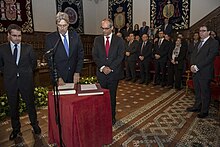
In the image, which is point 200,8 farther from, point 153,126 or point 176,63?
point 153,126

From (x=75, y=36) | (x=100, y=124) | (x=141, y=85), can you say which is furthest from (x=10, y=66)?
(x=141, y=85)

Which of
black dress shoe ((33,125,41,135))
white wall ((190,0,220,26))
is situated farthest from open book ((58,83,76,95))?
white wall ((190,0,220,26))

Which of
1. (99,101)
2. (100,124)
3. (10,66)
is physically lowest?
(100,124)

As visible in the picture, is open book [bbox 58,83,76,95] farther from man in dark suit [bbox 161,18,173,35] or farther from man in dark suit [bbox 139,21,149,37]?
man in dark suit [bbox 139,21,149,37]

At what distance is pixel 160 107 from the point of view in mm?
3918

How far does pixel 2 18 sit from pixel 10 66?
568cm

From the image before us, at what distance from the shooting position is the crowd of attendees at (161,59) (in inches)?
222

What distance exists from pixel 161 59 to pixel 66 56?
14.1 ft

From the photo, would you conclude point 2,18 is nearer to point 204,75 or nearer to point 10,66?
point 10,66

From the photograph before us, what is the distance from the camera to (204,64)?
3.14 meters

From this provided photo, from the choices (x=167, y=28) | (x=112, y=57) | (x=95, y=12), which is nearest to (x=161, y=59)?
(x=167, y=28)

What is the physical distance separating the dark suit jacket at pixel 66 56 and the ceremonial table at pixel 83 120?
17.0 inches

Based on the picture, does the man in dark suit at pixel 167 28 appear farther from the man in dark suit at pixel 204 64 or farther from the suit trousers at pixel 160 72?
the man in dark suit at pixel 204 64

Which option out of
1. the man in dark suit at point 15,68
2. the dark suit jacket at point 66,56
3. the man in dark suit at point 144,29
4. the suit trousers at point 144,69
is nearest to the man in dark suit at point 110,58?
the dark suit jacket at point 66,56
